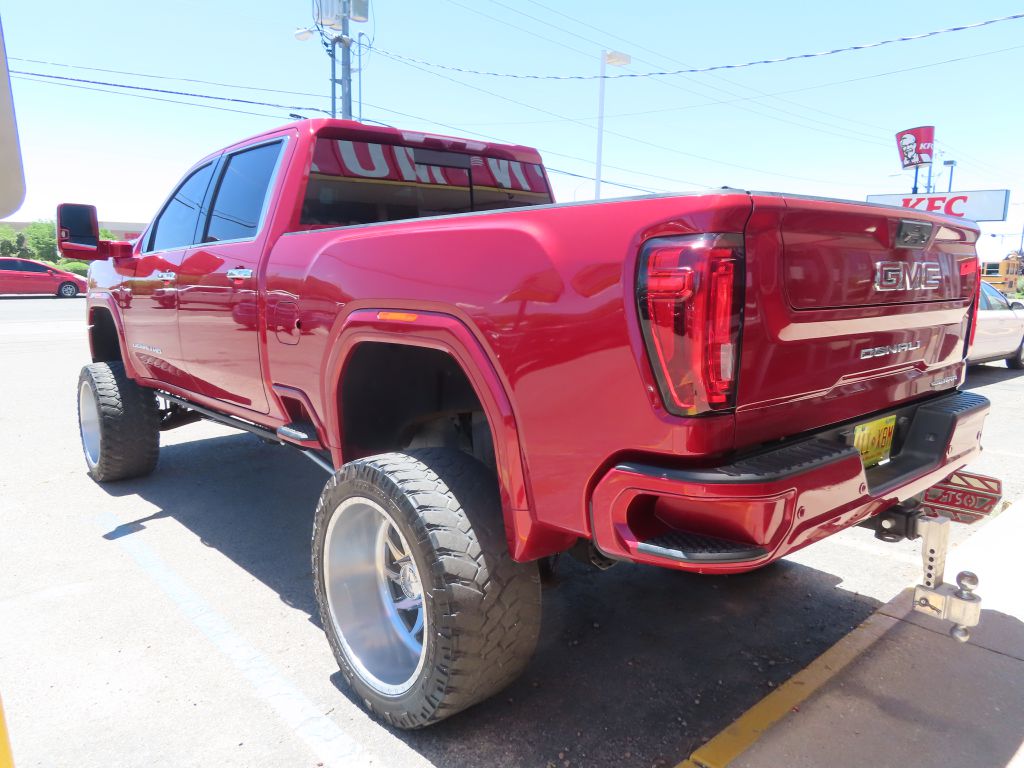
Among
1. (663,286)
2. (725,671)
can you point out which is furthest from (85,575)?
(663,286)

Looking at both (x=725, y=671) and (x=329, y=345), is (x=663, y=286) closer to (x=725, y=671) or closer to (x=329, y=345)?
(x=329, y=345)

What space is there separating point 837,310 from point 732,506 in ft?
2.21

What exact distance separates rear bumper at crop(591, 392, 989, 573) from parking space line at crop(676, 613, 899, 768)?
85cm

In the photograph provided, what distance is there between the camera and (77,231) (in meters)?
4.36

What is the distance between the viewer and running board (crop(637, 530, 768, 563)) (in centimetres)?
174

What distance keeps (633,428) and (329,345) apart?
1425 mm

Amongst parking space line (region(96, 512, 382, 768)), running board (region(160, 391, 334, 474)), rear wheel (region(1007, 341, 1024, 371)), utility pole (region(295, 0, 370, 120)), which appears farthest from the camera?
utility pole (region(295, 0, 370, 120))

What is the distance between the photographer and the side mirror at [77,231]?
4344 mm

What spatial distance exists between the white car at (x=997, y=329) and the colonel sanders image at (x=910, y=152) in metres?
29.5

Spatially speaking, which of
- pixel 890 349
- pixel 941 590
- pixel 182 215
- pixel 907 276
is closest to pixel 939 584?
pixel 941 590

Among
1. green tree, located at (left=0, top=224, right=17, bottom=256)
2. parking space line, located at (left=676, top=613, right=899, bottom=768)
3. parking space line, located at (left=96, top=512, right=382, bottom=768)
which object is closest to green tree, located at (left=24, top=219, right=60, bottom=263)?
green tree, located at (left=0, top=224, right=17, bottom=256)

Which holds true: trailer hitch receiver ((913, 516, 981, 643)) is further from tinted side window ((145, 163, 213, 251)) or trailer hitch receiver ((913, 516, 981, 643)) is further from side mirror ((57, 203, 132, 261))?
side mirror ((57, 203, 132, 261))

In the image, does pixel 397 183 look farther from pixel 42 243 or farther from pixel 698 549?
pixel 42 243

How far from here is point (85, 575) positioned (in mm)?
3695
